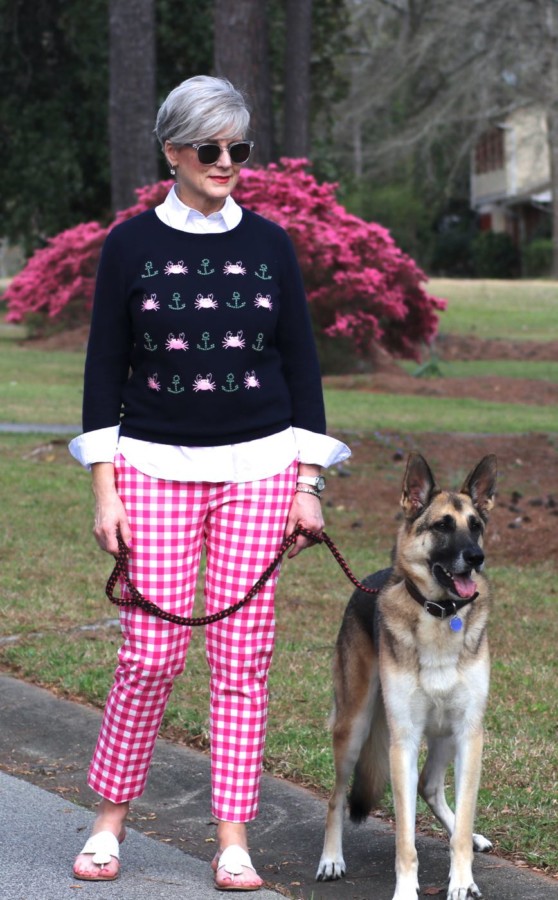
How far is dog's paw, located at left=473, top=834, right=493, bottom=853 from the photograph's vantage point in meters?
4.49

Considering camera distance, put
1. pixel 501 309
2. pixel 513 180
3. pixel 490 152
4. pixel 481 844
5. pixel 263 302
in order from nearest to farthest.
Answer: pixel 263 302
pixel 481 844
pixel 501 309
pixel 513 180
pixel 490 152

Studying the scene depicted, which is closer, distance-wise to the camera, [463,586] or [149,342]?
[463,586]

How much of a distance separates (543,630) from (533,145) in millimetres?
52325

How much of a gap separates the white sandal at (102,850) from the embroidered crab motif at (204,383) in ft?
4.43

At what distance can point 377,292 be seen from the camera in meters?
20.6

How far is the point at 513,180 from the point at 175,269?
182ft

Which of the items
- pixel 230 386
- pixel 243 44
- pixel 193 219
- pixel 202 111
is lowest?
pixel 230 386

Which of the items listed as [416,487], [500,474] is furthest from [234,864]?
[500,474]

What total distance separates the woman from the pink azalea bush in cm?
1586

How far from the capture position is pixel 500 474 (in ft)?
39.8

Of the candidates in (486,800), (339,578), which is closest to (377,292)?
(339,578)

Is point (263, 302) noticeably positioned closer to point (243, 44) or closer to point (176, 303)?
point (176, 303)

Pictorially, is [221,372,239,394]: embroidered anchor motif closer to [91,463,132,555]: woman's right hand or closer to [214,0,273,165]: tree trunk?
[91,463,132,555]: woman's right hand

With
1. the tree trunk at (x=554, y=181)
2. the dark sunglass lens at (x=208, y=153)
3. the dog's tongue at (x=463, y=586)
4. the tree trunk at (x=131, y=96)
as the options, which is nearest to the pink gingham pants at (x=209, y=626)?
the dog's tongue at (x=463, y=586)
